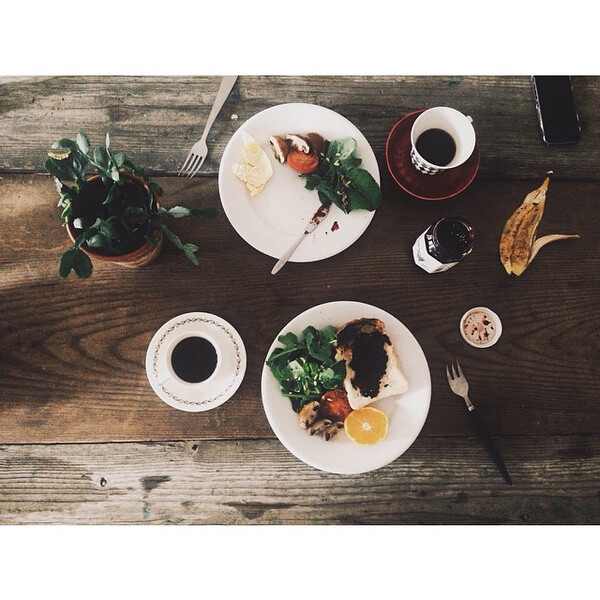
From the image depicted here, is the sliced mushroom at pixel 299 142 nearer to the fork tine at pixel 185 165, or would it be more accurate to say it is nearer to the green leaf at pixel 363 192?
the green leaf at pixel 363 192

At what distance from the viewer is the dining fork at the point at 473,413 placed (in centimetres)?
117

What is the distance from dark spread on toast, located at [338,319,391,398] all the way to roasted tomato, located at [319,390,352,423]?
45mm

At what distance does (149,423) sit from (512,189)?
1057 millimetres

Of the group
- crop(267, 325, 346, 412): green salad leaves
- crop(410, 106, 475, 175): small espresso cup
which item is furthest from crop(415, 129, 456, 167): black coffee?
crop(267, 325, 346, 412): green salad leaves

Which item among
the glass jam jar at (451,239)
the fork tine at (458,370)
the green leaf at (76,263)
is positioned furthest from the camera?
the fork tine at (458,370)

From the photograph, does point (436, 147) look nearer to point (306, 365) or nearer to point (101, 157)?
point (306, 365)

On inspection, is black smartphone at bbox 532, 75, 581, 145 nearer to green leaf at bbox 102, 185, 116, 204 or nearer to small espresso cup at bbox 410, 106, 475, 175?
small espresso cup at bbox 410, 106, 475, 175

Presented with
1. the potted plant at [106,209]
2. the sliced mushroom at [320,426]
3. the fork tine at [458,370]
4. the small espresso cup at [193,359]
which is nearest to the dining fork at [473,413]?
the fork tine at [458,370]

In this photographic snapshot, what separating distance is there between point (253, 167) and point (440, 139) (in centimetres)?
44

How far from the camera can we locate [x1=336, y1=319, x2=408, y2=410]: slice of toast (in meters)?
1.10

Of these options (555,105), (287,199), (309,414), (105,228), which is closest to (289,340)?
(309,414)

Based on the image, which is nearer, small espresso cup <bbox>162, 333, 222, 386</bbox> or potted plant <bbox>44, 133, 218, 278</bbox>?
potted plant <bbox>44, 133, 218, 278</bbox>

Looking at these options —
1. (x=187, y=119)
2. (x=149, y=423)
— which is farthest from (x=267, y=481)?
(x=187, y=119)

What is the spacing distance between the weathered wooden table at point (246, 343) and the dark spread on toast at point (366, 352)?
0.39 ft
